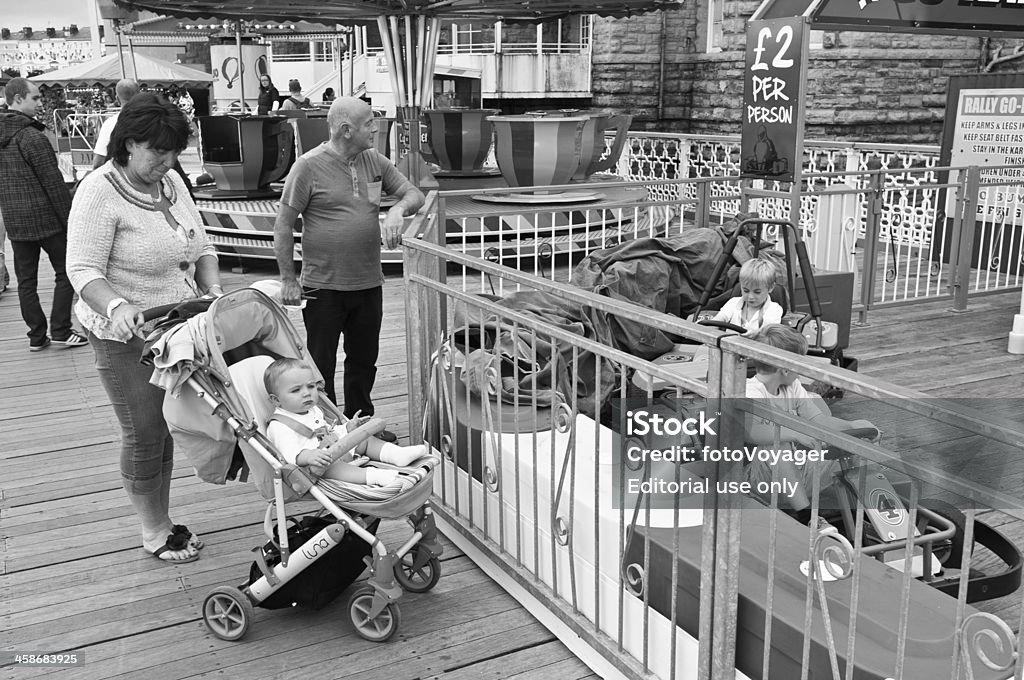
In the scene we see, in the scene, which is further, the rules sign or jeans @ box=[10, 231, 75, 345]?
jeans @ box=[10, 231, 75, 345]

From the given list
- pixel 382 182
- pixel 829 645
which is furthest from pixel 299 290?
pixel 829 645

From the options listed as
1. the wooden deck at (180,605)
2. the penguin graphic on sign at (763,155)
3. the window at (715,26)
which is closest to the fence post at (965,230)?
the penguin graphic on sign at (763,155)

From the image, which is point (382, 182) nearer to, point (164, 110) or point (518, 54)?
point (164, 110)

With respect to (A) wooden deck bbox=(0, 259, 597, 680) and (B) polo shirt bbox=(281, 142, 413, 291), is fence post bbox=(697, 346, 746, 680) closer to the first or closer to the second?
(A) wooden deck bbox=(0, 259, 597, 680)

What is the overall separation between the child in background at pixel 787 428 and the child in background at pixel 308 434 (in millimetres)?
1199

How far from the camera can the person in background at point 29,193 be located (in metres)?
7.01

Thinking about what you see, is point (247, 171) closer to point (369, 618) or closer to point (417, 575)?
point (417, 575)

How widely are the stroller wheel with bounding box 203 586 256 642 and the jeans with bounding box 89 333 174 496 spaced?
0.72 m

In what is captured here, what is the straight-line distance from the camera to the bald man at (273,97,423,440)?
15.1 ft

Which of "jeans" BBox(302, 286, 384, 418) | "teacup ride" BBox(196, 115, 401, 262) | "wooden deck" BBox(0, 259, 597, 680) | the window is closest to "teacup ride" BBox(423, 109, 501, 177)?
"teacup ride" BBox(196, 115, 401, 262)

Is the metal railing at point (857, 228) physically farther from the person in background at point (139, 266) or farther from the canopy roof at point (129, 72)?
the canopy roof at point (129, 72)

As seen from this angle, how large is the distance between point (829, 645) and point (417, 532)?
1.70 metres

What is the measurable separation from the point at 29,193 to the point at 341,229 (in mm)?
3617

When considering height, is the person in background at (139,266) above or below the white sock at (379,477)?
above
